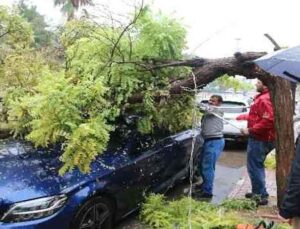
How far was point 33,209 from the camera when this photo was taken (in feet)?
14.4

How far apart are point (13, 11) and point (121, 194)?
4128 mm

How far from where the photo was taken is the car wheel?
4770mm

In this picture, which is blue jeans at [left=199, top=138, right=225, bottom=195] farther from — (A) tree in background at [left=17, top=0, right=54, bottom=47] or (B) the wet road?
(A) tree in background at [left=17, top=0, right=54, bottom=47]

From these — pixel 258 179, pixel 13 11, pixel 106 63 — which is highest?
pixel 13 11

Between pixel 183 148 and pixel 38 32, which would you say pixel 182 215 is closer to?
pixel 183 148

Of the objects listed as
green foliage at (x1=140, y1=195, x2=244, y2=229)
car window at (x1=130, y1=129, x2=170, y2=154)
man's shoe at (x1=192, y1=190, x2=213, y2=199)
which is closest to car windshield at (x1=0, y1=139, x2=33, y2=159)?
car window at (x1=130, y1=129, x2=170, y2=154)

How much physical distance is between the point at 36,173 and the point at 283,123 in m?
3.22

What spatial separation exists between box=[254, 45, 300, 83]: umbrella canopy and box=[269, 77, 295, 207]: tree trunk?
5.47ft

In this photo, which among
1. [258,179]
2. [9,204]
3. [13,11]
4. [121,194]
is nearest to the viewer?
[9,204]

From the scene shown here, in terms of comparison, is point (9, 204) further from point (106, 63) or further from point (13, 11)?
point (13, 11)

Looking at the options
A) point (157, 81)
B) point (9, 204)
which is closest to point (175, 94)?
point (157, 81)

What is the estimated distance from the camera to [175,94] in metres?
5.87

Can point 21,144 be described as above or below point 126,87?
below

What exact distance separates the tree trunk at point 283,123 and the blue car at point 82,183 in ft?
5.35
